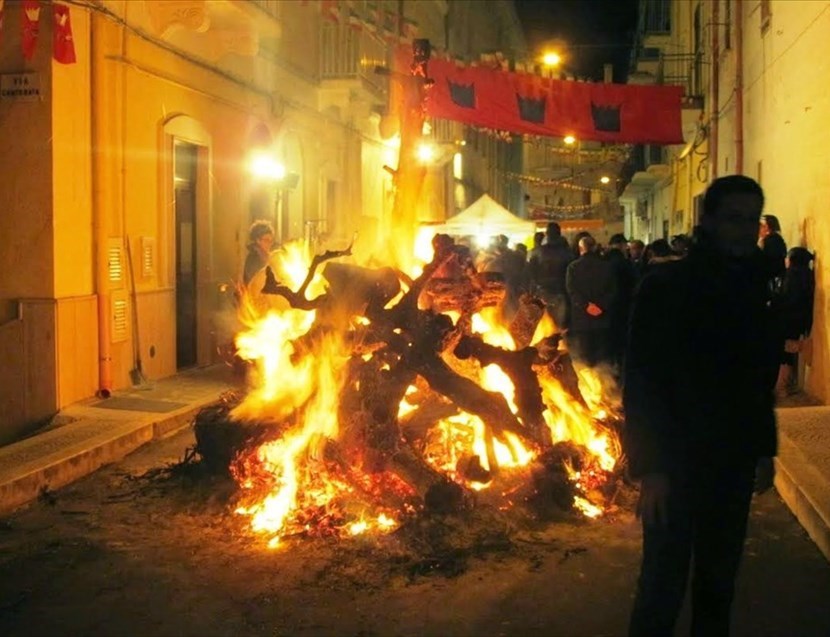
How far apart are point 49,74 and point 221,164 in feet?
14.5

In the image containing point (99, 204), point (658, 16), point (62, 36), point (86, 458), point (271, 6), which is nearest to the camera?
point (86, 458)

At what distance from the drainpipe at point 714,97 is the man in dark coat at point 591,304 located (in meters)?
6.36

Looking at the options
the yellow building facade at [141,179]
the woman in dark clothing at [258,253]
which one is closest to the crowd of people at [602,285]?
the woman in dark clothing at [258,253]

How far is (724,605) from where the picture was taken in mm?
3684

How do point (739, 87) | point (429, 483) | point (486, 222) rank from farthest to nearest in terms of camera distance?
1. point (486, 222)
2. point (739, 87)
3. point (429, 483)

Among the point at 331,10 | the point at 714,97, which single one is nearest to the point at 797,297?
the point at 714,97

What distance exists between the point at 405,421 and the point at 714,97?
1240cm

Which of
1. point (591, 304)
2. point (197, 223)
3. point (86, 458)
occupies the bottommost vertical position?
point (86, 458)

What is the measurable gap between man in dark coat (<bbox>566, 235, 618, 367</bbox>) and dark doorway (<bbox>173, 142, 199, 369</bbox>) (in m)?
5.10

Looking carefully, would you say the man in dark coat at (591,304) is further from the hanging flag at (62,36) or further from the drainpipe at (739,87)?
the hanging flag at (62,36)

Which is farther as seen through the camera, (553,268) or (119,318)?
(553,268)

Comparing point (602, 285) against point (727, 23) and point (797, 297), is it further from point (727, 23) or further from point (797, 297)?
point (727, 23)

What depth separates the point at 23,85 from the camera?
30.9ft

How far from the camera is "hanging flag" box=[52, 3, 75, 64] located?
9375 millimetres
